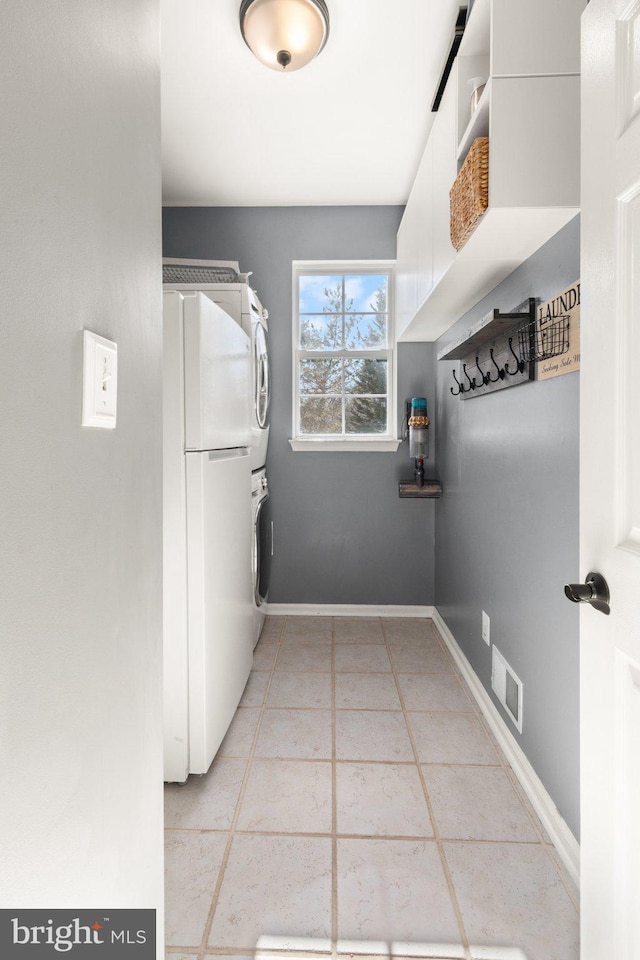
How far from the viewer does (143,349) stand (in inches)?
33.9

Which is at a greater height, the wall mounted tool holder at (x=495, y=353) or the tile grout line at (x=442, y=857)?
the wall mounted tool holder at (x=495, y=353)

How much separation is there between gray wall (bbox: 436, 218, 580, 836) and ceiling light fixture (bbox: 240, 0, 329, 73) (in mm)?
1124

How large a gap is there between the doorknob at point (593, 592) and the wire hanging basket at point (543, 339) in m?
0.82

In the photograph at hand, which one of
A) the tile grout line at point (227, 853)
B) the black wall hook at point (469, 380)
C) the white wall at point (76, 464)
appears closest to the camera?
the white wall at point (76, 464)

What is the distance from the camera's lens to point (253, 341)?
2746 millimetres

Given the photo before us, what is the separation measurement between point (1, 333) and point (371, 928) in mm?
1492

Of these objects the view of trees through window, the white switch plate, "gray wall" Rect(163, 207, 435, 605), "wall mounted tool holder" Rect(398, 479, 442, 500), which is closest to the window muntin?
the view of trees through window

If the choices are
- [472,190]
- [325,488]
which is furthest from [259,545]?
[472,190]

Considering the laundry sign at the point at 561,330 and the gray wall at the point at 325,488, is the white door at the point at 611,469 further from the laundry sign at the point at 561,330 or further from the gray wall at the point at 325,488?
the gray wall at the point at 325,488

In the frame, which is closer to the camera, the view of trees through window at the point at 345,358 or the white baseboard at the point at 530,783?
the white baseboard at the point at 530,783

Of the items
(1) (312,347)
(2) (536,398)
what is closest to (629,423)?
(2) (536,398)

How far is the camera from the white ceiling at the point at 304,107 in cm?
196

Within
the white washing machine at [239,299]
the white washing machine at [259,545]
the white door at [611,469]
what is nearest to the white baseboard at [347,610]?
the white washing machine at [259,545]

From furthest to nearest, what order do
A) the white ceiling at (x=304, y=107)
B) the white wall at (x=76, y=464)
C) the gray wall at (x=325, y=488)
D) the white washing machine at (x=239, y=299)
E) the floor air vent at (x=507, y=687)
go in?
1. the gray wall at (x=325, y=488)
2. the white washing machine at (x=239, y=299)
3. the white ceiling at (x=304, y=107)
4. the floor air vent at (x=507, y=687)
5. the white wall at (x=76, y=464)
